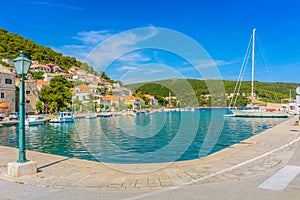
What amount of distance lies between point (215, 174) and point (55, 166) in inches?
188

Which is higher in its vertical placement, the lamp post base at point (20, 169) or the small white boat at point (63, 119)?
the lamp post base at point (20, 169)

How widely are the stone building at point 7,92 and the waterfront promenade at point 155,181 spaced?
5156cm

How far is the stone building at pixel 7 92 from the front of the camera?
53.4 meters

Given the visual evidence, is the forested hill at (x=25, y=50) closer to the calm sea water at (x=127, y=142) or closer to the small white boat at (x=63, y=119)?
the small white boat at (x=63, y=119)

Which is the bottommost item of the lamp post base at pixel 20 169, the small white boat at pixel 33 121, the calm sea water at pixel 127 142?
the calm sea water at pixel 127 142

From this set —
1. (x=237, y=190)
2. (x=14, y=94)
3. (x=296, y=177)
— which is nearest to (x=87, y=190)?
(x=237, y=190)

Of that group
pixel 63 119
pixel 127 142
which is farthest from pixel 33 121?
pixel 127 142

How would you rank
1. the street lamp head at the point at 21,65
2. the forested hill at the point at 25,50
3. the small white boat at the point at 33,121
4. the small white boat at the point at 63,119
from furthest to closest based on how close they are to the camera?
the forested hill at the point at 25,50, the small white boat at the point at 63,119, the small white boat at the point at 33,121, the street lamp head at the point at 21,65

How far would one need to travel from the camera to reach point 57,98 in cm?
6394

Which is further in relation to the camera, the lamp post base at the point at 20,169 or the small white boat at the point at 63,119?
the small white boat at the point at 63,119

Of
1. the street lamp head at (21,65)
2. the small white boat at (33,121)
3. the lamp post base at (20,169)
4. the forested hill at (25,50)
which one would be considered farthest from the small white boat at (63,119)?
the forested hill at (25,50)

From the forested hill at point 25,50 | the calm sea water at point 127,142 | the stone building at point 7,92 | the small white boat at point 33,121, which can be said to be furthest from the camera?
the forested hill at point 25,50

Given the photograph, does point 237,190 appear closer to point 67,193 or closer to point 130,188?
point 130,188

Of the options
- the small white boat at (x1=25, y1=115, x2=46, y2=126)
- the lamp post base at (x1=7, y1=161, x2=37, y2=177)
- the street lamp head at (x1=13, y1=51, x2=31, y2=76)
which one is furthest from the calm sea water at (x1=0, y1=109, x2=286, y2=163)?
the street lamp head at (x1=13, y1=51, x2=31, y2=76)
